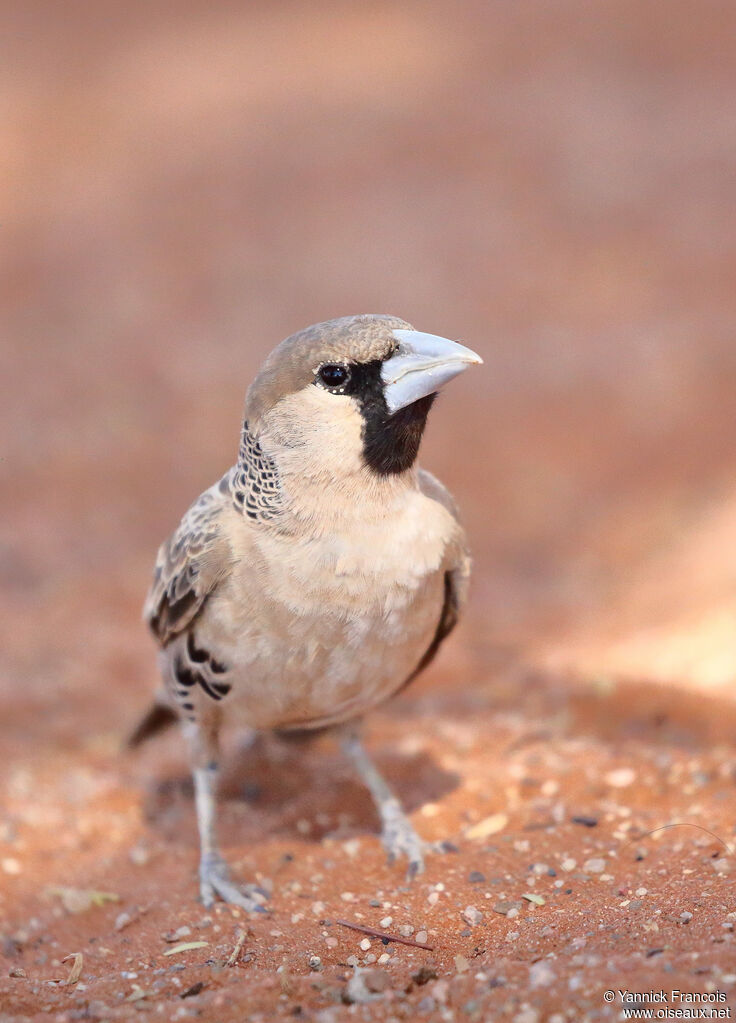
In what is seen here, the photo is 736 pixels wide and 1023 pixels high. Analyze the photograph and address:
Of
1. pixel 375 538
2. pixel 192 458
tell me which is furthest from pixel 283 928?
pixel 192 458

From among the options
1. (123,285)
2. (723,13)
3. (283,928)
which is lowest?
(283,928)

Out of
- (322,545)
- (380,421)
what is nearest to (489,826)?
(322,545)

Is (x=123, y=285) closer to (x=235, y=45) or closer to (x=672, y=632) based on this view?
(x=235, y=45)

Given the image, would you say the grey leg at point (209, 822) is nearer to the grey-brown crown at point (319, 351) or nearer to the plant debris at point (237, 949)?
the plant debris at point (237, 949)

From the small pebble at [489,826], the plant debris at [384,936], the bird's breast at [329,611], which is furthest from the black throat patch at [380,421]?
the small pebble at [489,826]

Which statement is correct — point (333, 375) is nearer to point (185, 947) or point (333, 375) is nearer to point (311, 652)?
point (311, 652)

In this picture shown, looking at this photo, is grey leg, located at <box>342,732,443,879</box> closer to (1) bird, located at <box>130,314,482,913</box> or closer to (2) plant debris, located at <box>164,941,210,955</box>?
(1) bird, located at <box>130,314,482,913</box>
